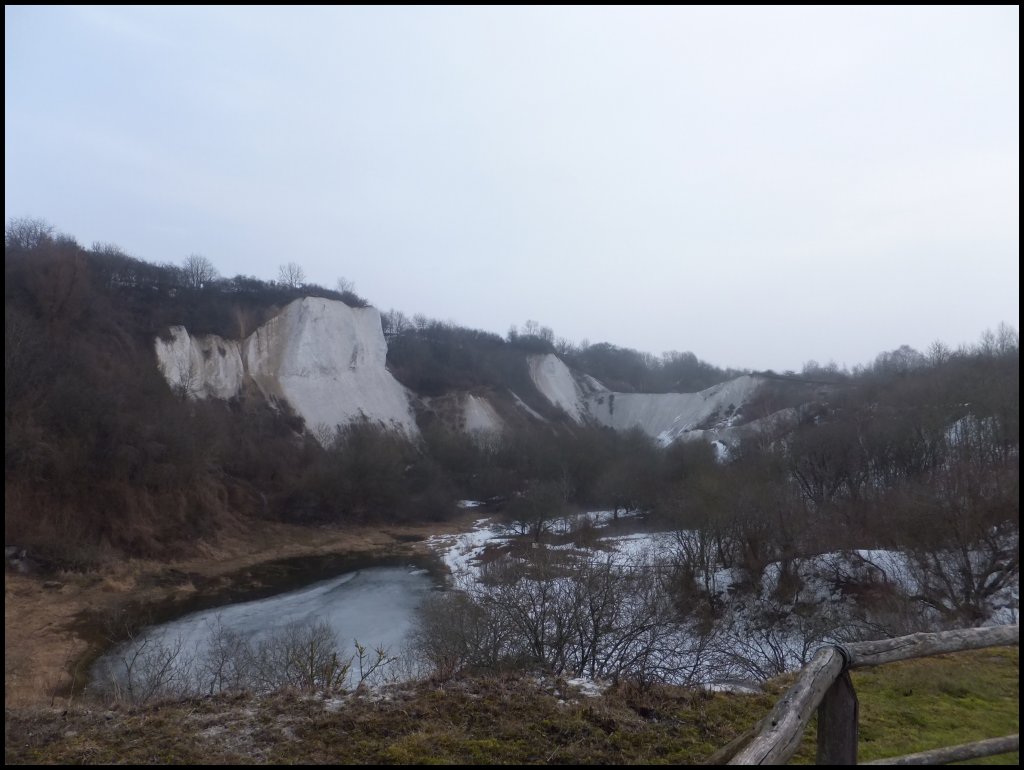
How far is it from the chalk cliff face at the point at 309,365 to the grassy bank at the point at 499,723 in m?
32.7

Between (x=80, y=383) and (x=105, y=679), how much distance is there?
53.0 ft

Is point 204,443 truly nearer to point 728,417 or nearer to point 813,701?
point 813,701

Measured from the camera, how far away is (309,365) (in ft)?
136

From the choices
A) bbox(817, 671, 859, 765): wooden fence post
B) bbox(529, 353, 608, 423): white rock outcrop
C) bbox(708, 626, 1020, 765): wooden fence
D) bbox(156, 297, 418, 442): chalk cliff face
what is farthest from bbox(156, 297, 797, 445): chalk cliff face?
bbox(817, 671, 859, 765): wooden fence post

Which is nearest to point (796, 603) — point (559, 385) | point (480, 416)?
point (480, 416)

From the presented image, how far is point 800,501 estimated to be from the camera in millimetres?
18500

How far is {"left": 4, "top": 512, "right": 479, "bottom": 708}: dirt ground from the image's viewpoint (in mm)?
12695

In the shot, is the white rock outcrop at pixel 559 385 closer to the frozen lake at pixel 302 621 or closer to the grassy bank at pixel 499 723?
the frozen lake at pixel 302 621

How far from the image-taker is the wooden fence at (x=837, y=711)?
7.91ft

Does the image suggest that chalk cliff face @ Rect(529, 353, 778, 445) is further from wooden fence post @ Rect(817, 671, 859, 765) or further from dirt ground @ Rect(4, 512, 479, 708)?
wooden fence post @ Rect(817, 671, 859, 765)

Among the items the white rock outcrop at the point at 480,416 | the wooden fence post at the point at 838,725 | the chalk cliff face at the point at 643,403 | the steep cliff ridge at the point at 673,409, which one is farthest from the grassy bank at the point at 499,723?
the chalk cliff face at the point at 643,403

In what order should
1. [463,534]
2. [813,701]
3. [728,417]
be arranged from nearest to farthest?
[813,701] → [463,534] → [728,417]

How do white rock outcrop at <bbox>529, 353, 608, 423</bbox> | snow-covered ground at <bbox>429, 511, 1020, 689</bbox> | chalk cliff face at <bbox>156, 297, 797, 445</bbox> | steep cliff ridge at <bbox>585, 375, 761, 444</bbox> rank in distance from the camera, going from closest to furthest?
snow-covered ground at <bbox>429, 511, 1020, 689</bbox>, chalk cliff face at <bbox>156, 297, 797, 445</bbox>, steep cliff ridge at <bbox>585, 375, 761, 444</bbox>, white rock outcrop at <bbox>529, 353, 608, 423</bbox>

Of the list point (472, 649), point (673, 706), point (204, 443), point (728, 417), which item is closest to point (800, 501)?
point (472, 649)
